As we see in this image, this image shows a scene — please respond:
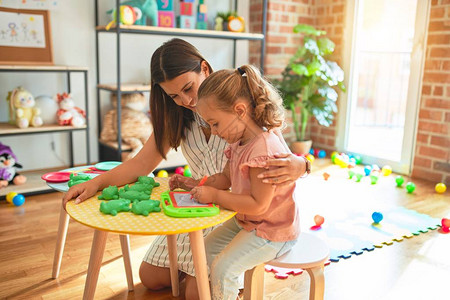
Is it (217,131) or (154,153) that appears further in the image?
(154,153)

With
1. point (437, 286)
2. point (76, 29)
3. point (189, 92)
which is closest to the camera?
point (189, 92)

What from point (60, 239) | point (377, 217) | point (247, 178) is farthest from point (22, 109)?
point (377, 217)

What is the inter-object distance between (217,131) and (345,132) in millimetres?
3023

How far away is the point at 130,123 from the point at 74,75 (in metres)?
0.57

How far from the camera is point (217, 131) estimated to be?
1.28 metres

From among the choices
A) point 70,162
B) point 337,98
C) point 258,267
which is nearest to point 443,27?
point 337,98

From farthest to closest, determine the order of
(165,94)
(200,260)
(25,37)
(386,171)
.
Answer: (386,171), (25,37), (165,94), (200,260)

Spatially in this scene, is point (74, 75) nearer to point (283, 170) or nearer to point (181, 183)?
point (181, 183)

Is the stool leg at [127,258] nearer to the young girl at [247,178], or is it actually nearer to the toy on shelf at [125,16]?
the young girl at [247,178]

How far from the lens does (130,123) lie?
3.30 m

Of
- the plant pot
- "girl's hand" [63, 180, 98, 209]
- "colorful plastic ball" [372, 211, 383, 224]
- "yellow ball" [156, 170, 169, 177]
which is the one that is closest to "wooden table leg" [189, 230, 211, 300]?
"girl's hand" [63, 180, 98, 209]

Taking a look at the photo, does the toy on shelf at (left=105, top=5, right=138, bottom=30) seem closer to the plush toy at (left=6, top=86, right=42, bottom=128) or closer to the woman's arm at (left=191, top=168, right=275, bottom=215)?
the plush toy at (left=6, top=86, right=42, bottom=128)

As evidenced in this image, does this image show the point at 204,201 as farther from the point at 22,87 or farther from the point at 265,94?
the point at 22,87

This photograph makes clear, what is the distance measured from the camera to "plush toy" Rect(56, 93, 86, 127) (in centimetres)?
304
